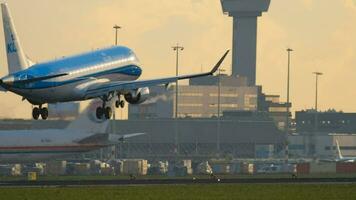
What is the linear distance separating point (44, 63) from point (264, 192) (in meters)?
28.4

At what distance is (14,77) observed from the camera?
5002 inches

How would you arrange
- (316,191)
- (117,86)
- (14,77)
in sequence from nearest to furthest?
(14,77) → (117,86) → (316,191)

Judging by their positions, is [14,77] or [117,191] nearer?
[14,77]

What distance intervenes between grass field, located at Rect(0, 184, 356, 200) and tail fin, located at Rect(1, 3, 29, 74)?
501 inches

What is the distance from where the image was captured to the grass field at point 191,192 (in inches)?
5202

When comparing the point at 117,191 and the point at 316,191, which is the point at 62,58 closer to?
the point at 117,191

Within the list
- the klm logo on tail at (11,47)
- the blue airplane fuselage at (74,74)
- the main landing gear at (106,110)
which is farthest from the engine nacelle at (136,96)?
the klm logo on tail at (11,47)

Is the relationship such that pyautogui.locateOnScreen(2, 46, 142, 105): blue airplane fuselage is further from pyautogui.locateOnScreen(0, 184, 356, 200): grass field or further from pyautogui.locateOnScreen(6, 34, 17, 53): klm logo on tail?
pyautogui.locateOnScreen(0, 184, 356, 200): grass field

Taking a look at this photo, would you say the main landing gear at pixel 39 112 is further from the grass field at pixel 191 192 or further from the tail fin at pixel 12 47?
the grass field at pixel 191 192

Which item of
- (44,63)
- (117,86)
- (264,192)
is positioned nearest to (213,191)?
(264,192)

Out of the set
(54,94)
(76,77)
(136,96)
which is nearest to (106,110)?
(136,96)

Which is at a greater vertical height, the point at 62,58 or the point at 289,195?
the point at 62,58

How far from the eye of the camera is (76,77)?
5226 inches

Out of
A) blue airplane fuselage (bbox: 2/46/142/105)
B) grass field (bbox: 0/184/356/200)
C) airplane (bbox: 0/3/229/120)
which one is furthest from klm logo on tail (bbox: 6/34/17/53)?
grass field (bbox: 0/184/356/200)
